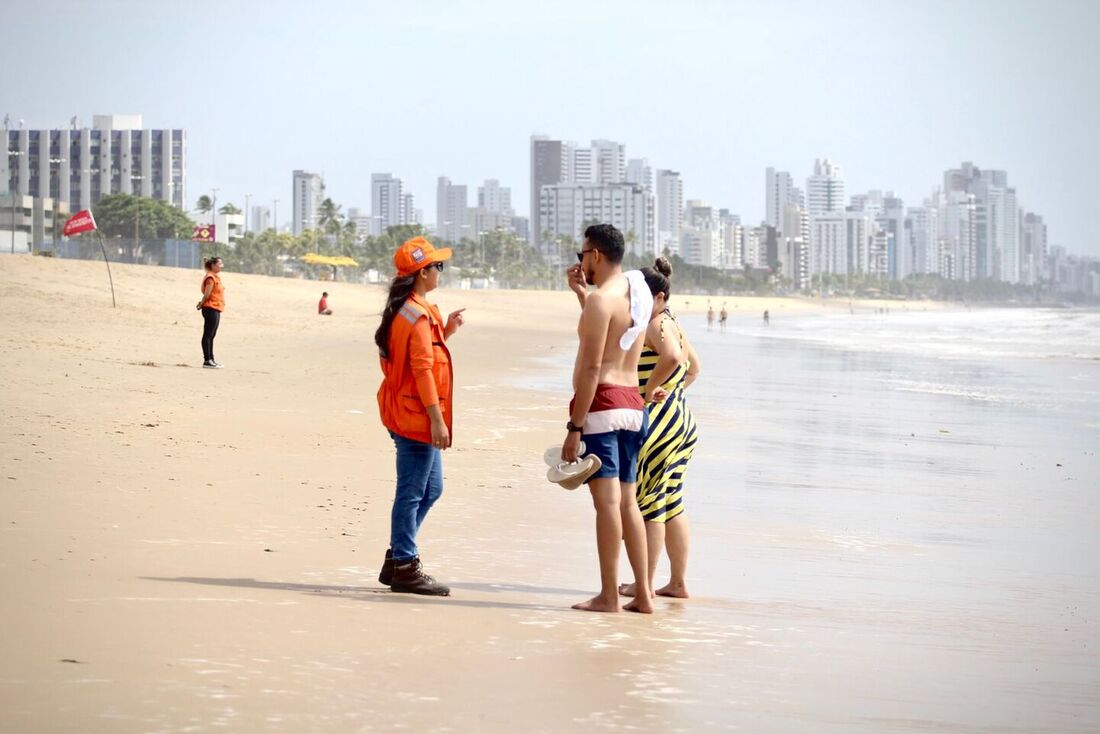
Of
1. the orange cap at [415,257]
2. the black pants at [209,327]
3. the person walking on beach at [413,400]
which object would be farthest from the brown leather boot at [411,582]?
the black pants at [209,327]

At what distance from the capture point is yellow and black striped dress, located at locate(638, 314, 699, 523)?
613cm

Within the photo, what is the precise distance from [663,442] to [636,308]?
2.58 ft

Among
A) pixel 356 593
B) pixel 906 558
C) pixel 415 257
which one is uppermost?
pixel 415 257

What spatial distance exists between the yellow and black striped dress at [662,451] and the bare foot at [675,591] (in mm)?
313

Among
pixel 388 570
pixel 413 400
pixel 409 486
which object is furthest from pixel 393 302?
pixel 388 570

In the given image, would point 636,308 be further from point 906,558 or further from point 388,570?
point 906,558

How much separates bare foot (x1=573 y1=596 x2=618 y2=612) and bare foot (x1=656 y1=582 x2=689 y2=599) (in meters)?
0.57

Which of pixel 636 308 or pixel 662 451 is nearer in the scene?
pixel 636 308

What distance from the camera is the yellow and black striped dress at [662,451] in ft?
20.1

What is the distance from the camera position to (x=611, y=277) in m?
5.70

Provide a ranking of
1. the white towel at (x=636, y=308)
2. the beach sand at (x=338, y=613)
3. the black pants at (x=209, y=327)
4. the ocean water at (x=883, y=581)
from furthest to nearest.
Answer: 1. the black pants at (x=209, y=327)
2. the white towel at (x=636, y=308)
3. the ocean water at (x=883, y=581)
4. the beach sand at (x=338, y=613)

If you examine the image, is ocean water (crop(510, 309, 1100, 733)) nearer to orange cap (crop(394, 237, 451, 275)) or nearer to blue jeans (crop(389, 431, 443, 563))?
blue jeans (crop(389, 431, 443, 563))

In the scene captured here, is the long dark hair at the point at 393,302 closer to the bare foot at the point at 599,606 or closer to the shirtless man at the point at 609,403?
the shirtless man at the point at 609,403

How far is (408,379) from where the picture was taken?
229 inches
